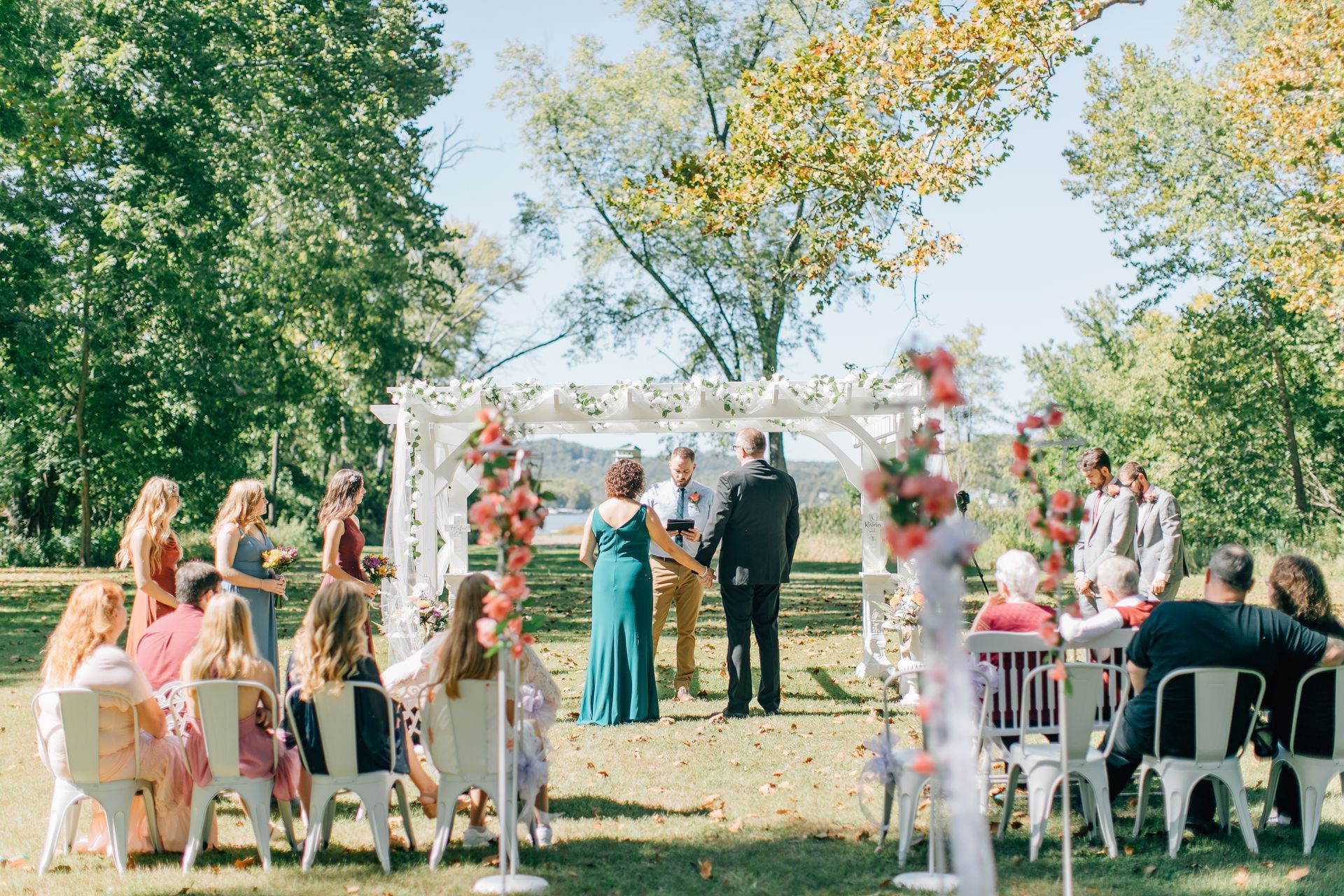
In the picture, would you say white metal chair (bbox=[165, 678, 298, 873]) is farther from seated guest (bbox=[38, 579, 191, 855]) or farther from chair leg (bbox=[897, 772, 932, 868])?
chair leg (bbox=[897, 772, 932, 868])

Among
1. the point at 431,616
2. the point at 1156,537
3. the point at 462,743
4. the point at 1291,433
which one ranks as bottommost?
the point at 462,743

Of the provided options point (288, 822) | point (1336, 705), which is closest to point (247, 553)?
point (288, 822)

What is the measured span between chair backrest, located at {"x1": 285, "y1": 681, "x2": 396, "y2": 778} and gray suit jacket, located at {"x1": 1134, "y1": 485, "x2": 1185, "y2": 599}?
A: 6.02 metres

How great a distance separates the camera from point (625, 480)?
26.5ft

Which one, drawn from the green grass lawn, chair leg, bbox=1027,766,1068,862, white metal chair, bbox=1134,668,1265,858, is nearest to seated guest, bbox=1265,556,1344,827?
white metal chair, bbox=1134,668,1265,858

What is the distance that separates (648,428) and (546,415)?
89cm

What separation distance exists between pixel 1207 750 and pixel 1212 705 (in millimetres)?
212

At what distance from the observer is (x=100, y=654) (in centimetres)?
486

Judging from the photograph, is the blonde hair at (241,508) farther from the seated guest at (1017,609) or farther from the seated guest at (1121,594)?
the seated guest at (1121,594)

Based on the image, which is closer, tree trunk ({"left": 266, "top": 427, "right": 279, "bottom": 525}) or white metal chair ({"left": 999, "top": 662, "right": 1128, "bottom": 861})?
white metal chair ({"left": 999, "top": 662, "right": 1128, "bottom": 861})

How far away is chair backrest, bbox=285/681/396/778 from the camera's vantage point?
16.1ft

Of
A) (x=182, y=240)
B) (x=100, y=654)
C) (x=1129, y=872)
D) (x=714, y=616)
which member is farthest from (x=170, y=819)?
(x=182, y=240)

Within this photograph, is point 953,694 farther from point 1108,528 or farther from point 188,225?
point 188,225

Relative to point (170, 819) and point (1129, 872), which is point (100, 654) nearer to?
point (170, 819)
